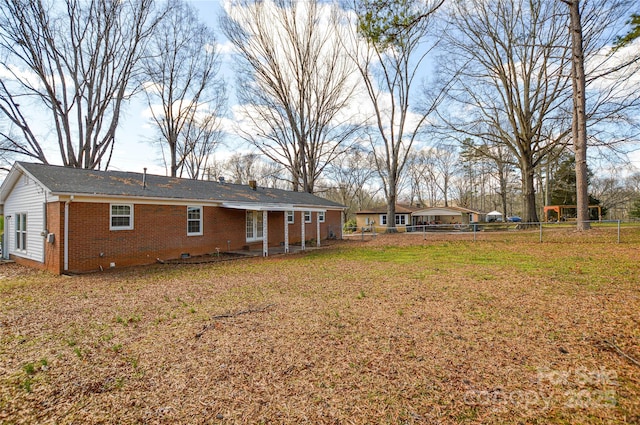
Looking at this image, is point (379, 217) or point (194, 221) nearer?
point (194, 221)

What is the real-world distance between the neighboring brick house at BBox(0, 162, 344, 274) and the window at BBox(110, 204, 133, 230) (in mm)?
31

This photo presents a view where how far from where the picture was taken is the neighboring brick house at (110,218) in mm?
9812

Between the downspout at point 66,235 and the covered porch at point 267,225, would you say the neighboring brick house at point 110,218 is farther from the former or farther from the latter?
the covered porch at point 267,225

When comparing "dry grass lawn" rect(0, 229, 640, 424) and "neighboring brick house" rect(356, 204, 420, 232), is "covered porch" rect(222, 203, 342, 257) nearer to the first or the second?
"dry grass lawn" rect(0, 229, 640, 424)

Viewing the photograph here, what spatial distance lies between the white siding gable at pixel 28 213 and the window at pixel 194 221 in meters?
4.71

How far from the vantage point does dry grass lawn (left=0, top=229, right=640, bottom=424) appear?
8.73ft

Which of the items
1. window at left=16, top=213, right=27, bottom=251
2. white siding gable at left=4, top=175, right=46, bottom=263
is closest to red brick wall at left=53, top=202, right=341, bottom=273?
white siding gable at left=4, top=175, right=46, bottom=263

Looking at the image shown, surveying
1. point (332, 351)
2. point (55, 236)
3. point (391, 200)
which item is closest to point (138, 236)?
point (55, 236)

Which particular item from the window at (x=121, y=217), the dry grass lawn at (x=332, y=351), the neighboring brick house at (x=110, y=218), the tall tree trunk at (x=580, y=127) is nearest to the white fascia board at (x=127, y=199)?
the neighboring brick house at (x=110, y=218)

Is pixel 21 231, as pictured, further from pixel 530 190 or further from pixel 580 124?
pixel 530 190

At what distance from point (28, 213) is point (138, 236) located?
174 inches

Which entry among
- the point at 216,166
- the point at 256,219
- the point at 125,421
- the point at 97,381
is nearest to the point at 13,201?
the point at 256,219

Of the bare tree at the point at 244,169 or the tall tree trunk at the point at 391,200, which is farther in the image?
the bare tree at the point at 244,169

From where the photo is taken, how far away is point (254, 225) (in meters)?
16.4
